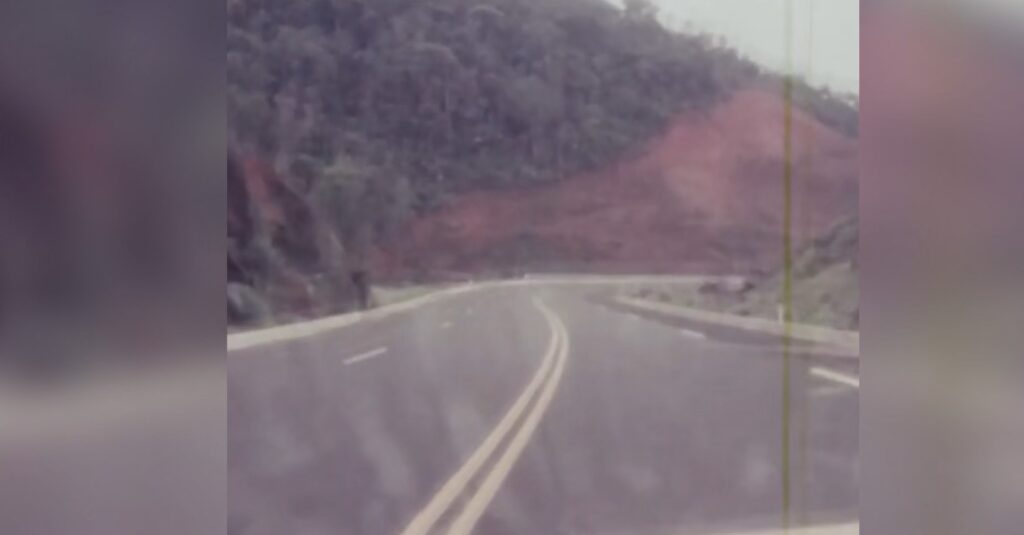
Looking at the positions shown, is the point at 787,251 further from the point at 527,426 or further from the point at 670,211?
the point at 527,426

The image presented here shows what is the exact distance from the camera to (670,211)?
202 centimetres

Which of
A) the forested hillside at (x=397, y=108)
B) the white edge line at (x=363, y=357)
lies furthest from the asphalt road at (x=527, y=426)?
the forested hillside at (x=397, y=108)

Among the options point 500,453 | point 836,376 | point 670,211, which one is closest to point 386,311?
point 500,453

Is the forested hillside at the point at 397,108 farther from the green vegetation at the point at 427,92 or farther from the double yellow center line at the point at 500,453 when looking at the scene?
the double yellow center line at the point at 500,453

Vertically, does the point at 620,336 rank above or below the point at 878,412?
above

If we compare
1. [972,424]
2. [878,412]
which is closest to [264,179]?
[878,412]

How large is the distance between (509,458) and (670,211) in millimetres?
603

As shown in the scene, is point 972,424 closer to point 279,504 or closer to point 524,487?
point 524,487

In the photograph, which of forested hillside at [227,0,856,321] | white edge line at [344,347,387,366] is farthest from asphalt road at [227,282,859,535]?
forested hillside at [227,0,856,321]

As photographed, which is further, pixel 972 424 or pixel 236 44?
pixel 972 424

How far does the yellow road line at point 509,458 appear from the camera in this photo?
1961mm

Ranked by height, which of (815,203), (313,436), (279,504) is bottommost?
(279,504)

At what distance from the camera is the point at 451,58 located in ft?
6.41

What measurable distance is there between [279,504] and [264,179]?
0.64 m
